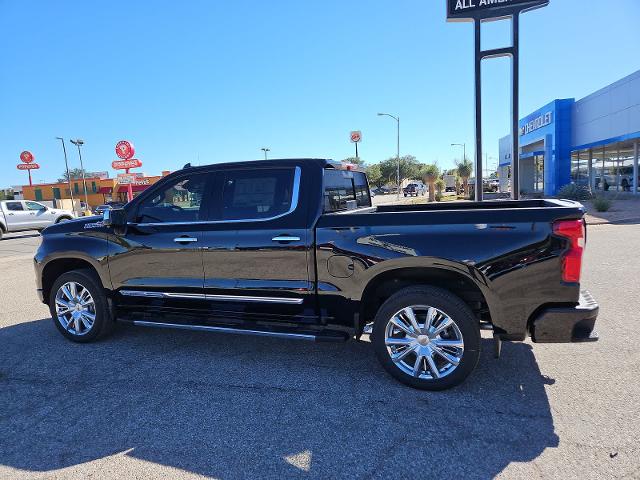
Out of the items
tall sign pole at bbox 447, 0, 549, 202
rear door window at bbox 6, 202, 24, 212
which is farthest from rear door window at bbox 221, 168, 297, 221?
rear door window at bbox 6, 202, 24, 212

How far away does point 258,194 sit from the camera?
13.8 ft

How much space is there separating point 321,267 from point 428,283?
0.90m

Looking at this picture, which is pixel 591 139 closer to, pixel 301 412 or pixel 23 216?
pixel 301 412

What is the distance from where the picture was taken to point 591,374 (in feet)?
12.4

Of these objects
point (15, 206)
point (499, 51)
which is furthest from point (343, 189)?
point (15, 206)

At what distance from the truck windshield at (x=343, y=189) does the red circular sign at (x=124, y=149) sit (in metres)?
35.8

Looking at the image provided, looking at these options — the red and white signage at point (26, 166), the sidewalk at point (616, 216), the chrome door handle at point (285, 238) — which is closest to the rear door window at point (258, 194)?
the chrome door handle at point (285, 238)

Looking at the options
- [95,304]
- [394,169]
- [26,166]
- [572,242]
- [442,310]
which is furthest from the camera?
[394,169]

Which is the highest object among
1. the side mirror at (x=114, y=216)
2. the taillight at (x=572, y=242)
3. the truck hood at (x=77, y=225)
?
the side mirror at (x=114, y=216)

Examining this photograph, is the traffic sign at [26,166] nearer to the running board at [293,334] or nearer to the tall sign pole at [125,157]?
the tall sign pole at [125,157]

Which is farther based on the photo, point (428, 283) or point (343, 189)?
point (343, 189)

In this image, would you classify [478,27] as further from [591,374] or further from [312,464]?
[312,464]

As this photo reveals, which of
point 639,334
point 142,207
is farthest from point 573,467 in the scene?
point 142,207

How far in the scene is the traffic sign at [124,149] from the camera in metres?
36.5
